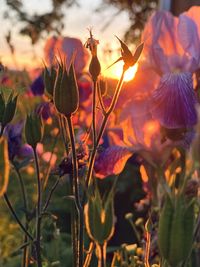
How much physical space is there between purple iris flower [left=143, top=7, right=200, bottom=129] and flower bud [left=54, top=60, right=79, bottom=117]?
Answer: 0.47ft

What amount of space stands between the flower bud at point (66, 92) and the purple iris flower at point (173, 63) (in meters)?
0.14

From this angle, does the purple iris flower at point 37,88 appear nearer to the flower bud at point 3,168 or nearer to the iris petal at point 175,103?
the iris petal at point 175,103

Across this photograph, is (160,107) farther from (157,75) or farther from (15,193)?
(15,193)

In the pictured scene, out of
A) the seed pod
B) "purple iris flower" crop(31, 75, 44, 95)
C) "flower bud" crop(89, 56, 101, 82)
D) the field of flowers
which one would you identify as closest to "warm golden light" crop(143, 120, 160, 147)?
the field of flowers

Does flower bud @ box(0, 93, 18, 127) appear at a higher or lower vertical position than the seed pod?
higher

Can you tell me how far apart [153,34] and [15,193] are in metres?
2.39

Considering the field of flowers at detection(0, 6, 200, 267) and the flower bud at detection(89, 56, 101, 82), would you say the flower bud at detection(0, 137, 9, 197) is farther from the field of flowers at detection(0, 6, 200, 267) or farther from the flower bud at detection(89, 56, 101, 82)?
the flower bud at detection(89, 56, 101, 82)

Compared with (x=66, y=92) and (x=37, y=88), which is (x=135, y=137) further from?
(x=37, y=88)

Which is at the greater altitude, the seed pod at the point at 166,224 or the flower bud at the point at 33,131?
the flower bud at the point at 33,131

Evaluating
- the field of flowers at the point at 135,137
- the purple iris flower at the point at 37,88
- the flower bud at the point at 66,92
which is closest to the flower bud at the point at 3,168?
the field of flowers at the point at 135,137

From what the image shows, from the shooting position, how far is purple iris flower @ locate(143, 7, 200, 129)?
3.06ft

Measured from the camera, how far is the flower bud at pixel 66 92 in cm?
84

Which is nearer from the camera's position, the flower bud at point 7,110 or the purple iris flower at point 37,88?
the flower bud at point 7,110

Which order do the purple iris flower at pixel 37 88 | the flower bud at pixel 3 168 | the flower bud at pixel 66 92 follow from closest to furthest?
the flower bud at pixel 3 168, the flower bud at pixel 66 92, the purple iris flower at pixel 37 88
